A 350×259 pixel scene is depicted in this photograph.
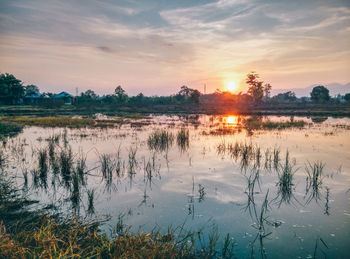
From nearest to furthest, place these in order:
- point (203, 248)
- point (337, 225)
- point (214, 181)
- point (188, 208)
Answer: point (203, 248) < point (337, 225) < point (188, 208) < point (214, 181)

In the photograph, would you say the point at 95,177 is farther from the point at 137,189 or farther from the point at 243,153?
the point at 243,153

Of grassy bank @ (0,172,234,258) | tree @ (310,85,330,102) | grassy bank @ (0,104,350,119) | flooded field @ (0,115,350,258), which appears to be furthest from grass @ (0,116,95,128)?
tree @ (310,85,330,102)

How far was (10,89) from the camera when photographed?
53.8 m

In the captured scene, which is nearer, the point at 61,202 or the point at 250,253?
the point at 250,253

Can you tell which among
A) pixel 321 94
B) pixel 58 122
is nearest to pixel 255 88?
pixel 321 94

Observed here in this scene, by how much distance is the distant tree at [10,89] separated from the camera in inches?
2049

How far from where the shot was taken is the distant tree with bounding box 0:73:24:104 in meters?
52.1

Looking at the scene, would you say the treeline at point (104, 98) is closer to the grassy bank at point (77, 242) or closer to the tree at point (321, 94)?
the tree at point (321, 94)

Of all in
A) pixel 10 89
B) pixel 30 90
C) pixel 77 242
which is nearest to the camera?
pixel 77 242

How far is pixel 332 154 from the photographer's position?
12609 millimetres

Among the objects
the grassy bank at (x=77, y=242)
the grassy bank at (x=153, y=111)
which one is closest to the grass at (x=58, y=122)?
the grassy bank at (x=153, y=111)

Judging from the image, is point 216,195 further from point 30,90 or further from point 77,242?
point 30,90

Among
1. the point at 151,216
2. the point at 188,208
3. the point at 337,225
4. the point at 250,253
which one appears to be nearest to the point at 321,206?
the point at 337,225

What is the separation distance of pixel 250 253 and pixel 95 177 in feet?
20.9
